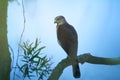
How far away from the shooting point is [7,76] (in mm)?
2254

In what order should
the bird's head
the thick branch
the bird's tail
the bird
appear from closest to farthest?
1. the thick branch
2. the bird's tail
3. the bird
4. the bird's head

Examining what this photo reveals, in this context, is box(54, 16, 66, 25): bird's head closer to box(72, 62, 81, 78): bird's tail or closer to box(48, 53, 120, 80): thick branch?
box(72, 62, 81, 78): bird's tail

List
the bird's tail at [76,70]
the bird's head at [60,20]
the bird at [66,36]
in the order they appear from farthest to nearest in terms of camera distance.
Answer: the bird's head at [60,20] < the bird at [66,36] < the bird's tail at [76,70]

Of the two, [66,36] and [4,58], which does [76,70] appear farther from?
[4,58]

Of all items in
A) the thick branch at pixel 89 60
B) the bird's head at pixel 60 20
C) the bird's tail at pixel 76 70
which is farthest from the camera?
the bird's head at pixel 60 20

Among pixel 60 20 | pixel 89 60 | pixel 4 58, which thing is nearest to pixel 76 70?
pixel 89 60

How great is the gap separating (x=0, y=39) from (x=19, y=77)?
2.14ft

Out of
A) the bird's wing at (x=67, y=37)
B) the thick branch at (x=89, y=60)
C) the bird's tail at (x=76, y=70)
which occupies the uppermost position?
the thick branch at (x=89, y=60)

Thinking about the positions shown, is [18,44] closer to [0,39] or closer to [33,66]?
[33,66]

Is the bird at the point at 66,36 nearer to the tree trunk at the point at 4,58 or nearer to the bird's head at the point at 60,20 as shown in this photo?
the bird's head at the point at 60,20

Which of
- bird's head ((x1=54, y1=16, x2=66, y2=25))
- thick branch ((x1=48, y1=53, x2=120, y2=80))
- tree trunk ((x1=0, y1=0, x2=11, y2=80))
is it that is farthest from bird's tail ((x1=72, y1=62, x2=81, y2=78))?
bird's head ((x1=54, y1=16, x2=66, y2=25))

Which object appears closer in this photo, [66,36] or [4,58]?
[4,58]

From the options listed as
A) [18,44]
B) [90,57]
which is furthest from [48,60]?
[90,57]

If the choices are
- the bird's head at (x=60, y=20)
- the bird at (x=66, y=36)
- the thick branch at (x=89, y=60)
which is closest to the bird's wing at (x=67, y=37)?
the bird at (x=66, y=36)
